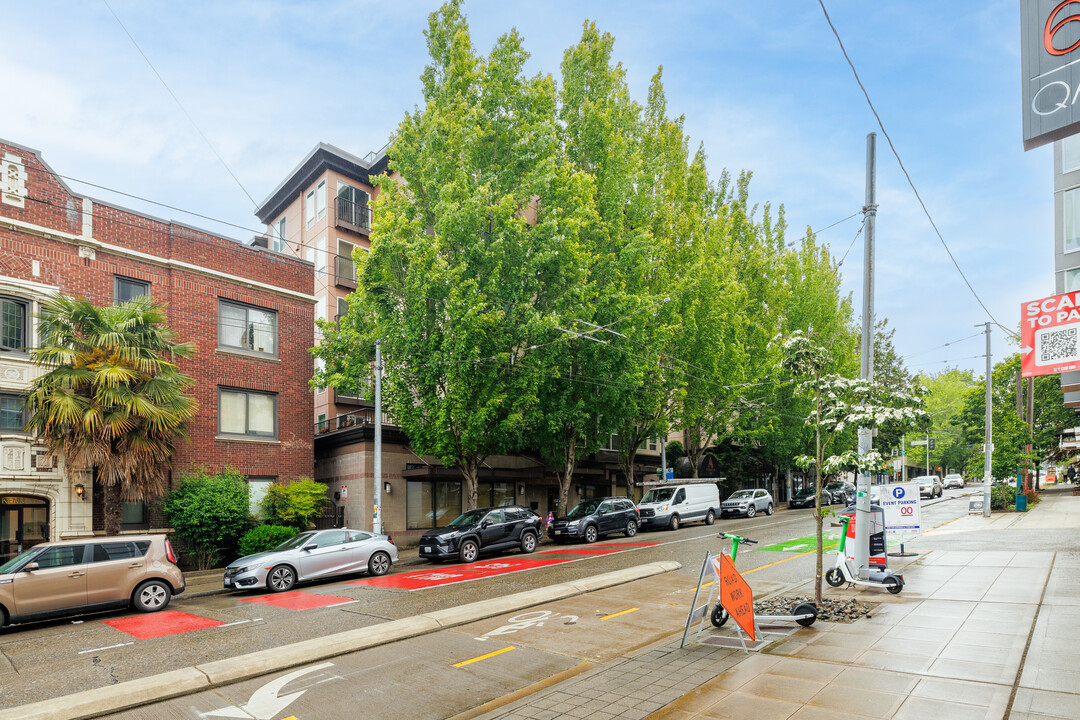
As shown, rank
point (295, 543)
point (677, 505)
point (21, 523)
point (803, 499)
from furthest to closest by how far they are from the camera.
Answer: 1. point (803, 499)
2. point (677, 505)
3. point (21, 523)
4. point (295, 543)

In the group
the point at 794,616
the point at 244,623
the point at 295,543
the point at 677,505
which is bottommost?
the point at 677,505

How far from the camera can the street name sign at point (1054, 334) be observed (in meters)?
14.2

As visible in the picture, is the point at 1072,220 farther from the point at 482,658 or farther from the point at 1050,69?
the point at 482,658

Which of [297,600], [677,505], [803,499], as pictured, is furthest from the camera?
[803,499]

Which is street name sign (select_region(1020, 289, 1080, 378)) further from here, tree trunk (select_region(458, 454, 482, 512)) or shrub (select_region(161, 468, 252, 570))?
shrub (select_region(161, 468, 252, 570))

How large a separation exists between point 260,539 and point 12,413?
7371mm

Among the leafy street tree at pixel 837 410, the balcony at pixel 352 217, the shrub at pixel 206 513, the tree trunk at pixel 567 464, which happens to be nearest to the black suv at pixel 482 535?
the tree trunk at pixel 567 464

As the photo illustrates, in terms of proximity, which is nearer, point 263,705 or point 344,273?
point 263,705

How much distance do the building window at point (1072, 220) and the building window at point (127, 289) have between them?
3188 cm

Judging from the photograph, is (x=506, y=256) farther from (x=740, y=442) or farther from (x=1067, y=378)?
(x=740, y=442)

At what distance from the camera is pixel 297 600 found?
46.5 feet

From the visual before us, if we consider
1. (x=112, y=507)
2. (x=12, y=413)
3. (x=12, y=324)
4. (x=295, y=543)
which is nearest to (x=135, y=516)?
(x=112, y=507)

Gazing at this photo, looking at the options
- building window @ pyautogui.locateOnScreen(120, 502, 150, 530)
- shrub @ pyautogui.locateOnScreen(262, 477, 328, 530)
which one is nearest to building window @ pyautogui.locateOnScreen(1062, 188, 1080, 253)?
shrub @ pyautogui.locateOnScreen(262, 477, 328, 530)

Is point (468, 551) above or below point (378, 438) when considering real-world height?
below
